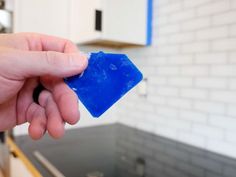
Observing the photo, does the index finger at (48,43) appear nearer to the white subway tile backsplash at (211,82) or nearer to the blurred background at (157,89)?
the blurred background at (157,89)

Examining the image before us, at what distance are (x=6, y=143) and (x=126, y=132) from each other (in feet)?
2.26

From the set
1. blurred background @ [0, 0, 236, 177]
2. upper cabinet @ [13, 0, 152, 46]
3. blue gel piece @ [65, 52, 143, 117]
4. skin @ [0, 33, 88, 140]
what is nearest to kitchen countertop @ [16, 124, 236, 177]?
blurred background @ [0, 0, 236, 177]

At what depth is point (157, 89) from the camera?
1.37 m

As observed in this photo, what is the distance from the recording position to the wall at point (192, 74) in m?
1.04

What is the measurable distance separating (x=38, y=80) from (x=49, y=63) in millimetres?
158

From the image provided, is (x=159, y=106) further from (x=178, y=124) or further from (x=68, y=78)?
(x=68, y=78)

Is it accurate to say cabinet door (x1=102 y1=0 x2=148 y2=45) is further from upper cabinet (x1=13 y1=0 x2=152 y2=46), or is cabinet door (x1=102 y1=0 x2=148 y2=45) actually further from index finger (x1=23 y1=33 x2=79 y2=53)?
index finger (x1=23 y1=33 x2=79 y2=53)

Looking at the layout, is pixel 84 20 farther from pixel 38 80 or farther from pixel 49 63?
pixel 49 63

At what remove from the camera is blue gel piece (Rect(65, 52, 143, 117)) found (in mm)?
453

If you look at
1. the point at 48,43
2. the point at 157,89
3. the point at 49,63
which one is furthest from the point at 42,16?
the point at 49,63

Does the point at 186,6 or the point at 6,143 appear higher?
the point at 186,6

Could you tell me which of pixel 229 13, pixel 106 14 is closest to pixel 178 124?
pixel 229 13

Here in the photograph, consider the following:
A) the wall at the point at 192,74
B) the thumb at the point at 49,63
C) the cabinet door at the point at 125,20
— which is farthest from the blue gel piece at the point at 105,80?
the cabinet door at the point at 125,20

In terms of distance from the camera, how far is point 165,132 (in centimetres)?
134
